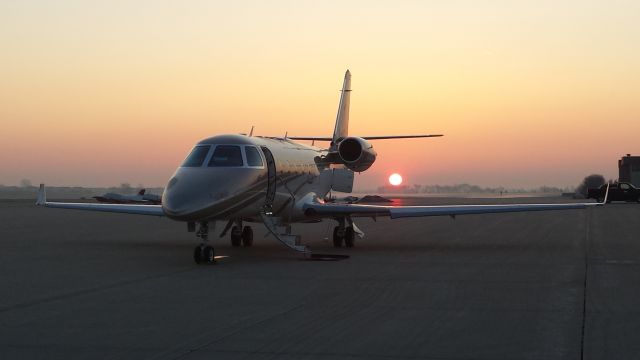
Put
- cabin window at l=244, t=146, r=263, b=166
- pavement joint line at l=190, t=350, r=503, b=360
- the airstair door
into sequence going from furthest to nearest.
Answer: the airstair door
cabin window at l=244, t=146, r=263, b=166
pavement joint line at l=190, t=350, r=503, b=360

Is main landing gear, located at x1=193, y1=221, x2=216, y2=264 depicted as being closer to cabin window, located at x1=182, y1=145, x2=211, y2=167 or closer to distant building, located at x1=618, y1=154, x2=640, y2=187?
cabin window, located at x1=182, y1=145, x2=211, y2=167

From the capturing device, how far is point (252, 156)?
17750 mm

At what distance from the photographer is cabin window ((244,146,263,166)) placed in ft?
57.6

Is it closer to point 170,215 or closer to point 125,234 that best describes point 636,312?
point 170,215

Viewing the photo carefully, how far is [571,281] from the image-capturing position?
1271 centimetres

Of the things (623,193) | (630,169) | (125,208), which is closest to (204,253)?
(125,208)

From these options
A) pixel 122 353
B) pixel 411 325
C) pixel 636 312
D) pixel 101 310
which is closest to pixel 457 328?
pixel 411 325

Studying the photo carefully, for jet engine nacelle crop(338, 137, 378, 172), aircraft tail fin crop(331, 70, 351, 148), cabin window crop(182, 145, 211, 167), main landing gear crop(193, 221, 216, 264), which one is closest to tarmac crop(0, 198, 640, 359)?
main landing gear crop(193, 221, 216, 264)

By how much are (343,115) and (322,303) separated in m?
17.8

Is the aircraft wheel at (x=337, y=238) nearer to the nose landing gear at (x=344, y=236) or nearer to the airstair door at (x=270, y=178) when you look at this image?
the nose landing gear at (x=344, y=236)

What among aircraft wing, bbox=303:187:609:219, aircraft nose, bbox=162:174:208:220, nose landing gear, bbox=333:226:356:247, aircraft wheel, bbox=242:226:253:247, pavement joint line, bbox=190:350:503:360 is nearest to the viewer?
pavement joint line, bbox=190:350:503:360

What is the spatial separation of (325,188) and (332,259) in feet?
21.5

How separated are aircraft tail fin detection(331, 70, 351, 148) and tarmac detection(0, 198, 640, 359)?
7.86 meters

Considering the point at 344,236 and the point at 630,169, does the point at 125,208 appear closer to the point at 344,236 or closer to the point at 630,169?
the point at 344,236
